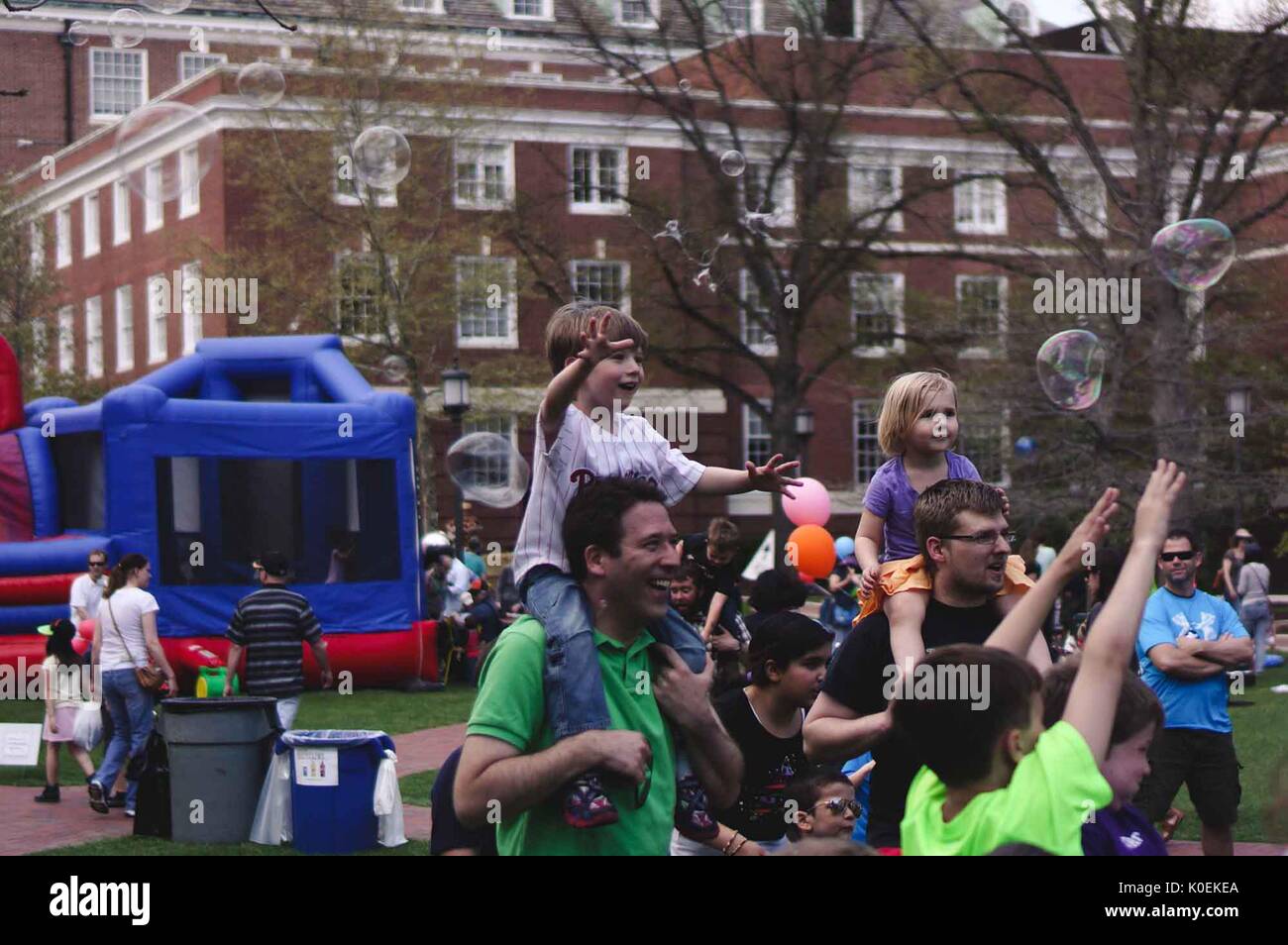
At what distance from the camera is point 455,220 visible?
37500 mm

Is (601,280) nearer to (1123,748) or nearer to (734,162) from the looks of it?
(734,162)

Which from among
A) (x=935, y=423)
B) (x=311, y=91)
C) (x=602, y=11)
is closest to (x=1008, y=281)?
(x=602, y=11)

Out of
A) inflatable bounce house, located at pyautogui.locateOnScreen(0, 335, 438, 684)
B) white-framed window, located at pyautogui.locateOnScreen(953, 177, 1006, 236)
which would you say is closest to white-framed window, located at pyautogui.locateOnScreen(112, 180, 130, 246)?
white-framed window, located at pyautogui.locateOnScreen(953, 177, 1006, 236)

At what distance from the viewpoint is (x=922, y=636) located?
466 cm

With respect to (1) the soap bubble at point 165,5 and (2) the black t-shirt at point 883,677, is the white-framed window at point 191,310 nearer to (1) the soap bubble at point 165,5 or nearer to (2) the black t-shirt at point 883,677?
(1) the soap bubble at point 165,5

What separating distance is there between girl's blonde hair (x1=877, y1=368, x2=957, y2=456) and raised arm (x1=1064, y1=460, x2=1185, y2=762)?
1912 mm

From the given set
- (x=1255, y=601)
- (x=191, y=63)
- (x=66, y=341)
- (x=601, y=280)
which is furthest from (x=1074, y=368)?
(x=191, y=63)

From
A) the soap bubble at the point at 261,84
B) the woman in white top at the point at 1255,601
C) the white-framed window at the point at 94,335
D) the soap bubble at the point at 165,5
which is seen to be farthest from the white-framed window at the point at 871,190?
the white-framed window at the point at 94,335

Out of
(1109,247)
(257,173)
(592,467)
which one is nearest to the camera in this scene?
(592,467)

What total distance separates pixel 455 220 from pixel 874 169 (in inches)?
387

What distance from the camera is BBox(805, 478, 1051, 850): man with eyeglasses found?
4.56m

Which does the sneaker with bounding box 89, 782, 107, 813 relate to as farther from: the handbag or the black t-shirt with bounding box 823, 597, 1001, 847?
the black t-shirt with bounding box 823, 597, 1001, 847

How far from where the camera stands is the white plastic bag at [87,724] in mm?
12914

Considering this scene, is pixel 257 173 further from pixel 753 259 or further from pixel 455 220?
pixel 753 259
